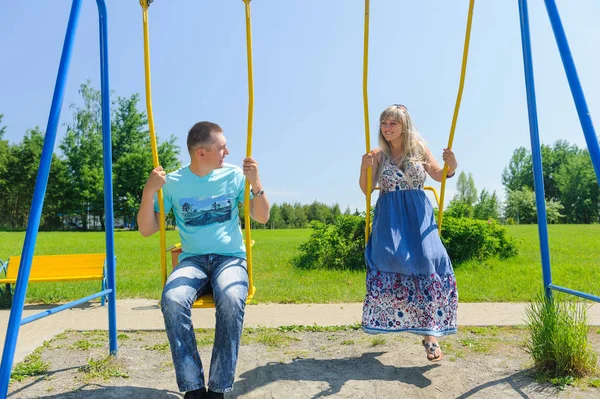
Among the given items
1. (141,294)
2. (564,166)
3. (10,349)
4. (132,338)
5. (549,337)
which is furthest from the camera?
(564,166)

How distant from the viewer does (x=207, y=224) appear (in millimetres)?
3096

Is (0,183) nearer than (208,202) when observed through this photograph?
A: No

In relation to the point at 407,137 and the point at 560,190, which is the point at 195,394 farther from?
the point at 560,190

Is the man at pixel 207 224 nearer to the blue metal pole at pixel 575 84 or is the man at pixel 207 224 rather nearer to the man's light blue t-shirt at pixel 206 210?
the man's light blue t-shirt at pixel 206 210

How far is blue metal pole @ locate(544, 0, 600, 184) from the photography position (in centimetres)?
262

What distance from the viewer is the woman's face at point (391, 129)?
356 centimetres

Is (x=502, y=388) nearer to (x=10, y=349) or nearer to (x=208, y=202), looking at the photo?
(x=208, y=202)

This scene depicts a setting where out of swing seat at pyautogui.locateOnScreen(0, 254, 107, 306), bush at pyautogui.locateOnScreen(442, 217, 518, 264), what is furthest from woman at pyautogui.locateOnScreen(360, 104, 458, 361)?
bush at pyautogui.locateOnScreen(442, 217, 518, 264)

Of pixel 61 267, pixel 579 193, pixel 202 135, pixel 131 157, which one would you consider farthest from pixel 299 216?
pixel 202 135

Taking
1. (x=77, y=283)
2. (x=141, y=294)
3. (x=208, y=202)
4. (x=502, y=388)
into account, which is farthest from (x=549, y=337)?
(x=77, y=283)

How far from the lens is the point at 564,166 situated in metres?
54.8

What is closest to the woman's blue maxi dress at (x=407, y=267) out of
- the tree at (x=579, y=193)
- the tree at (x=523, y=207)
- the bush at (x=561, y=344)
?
the bush at (x=561, y=344)

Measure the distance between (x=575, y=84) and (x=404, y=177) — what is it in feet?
3.90

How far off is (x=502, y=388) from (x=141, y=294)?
4.93 meters
